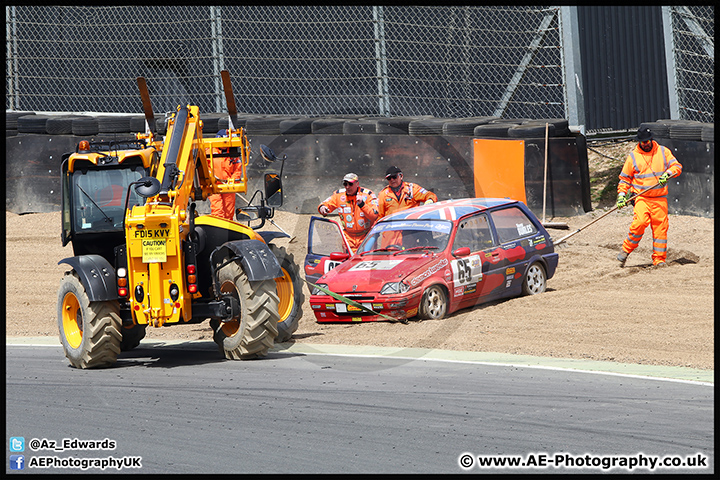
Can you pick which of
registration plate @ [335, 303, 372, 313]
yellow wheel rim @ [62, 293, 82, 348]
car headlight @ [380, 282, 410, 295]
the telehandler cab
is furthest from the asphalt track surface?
registration plate @ [335, 303, 372, 313]

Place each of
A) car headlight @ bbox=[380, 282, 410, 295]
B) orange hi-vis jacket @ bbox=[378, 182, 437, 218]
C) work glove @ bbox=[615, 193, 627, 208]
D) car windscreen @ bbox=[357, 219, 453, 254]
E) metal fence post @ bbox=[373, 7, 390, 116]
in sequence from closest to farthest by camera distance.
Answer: car headlight @ bbox=[380, 282, 410, 295], car windscreen @ bbox=[357, 219, 453, 254], orange hi-vis jacket @ bbox=[378, 182, 437, 218], work glove @ bbox=[615, 193, 627, 208], metal fence post @ bbox=[373, 7, 390, 116]

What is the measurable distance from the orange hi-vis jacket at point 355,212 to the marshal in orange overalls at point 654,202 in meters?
3.94

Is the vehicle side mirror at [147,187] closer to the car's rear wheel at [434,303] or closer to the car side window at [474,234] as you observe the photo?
the car's rear wheel at [434,303]

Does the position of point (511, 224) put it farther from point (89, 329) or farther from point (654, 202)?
point (89, 329)

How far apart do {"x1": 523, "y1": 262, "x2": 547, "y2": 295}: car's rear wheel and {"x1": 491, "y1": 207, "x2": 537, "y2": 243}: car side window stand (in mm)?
469

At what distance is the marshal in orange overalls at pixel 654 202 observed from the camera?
13727 mm

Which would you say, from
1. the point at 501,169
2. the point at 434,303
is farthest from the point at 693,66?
the point at 434,303

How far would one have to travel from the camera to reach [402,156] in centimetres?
1700

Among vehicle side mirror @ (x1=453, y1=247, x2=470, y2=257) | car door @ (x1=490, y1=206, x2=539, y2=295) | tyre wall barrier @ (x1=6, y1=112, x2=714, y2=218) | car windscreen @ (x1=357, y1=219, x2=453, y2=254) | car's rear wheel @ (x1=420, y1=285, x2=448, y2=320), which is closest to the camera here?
car's rear wheel @ (x1=420, y1=285, x2=448, y2=320)

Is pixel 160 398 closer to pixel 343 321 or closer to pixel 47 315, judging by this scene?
pixel 343 321

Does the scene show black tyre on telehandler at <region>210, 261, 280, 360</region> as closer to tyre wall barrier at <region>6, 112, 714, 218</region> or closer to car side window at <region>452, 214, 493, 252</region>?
car side window at <region>452, 214, 493, 252</region>

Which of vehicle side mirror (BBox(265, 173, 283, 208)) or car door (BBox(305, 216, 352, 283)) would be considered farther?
car door (BBox(305, 216, 352, 283))

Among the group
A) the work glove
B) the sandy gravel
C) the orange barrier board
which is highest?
the orange barrier board

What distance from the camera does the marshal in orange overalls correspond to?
13.7 meters
